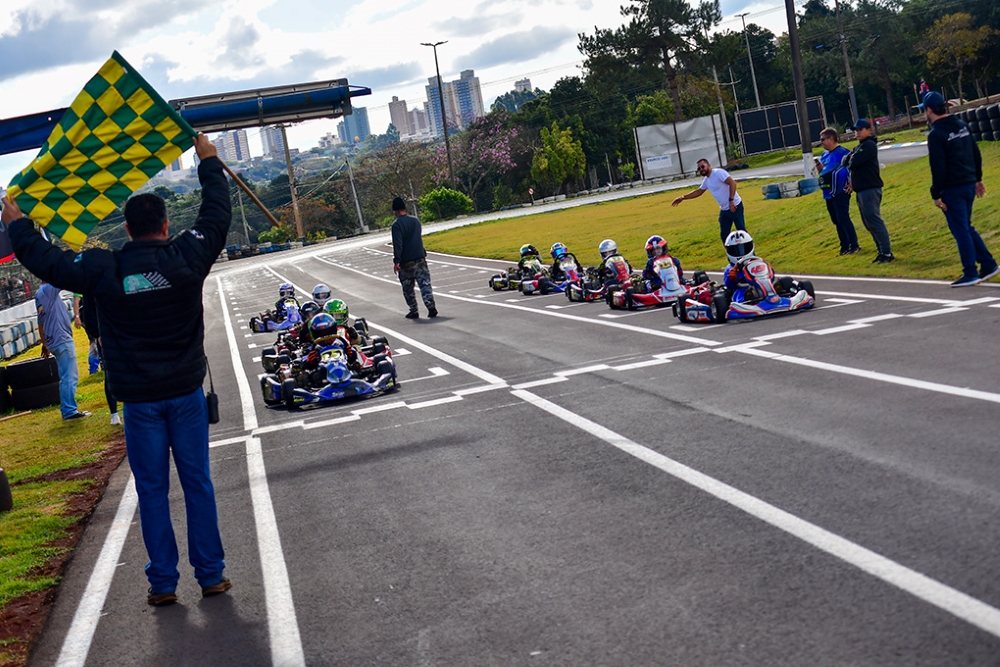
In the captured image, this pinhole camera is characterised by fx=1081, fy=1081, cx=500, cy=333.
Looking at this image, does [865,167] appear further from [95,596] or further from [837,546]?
[95,596]

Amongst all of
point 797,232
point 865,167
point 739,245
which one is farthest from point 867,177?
point 797,232

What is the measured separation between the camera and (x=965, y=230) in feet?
39.4

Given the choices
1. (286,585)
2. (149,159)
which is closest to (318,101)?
(149,159)

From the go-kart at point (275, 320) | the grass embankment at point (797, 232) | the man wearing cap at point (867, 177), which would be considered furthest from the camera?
the go-kart at point (275, 320)

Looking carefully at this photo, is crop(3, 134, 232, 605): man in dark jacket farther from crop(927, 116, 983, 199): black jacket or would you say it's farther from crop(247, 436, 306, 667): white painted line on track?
crop(927, 116, 983, 199): black jacket

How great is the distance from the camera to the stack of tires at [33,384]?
1552 centimetres

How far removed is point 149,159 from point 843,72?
91.2 m

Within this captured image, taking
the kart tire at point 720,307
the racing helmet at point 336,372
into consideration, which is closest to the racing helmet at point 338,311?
the racing helmet at point 336,372

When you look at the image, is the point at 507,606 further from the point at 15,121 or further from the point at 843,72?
the point at 843,72

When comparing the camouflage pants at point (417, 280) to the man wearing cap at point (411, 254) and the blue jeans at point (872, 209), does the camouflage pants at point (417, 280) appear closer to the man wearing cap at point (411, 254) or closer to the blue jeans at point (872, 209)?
the man wearing cap at point (411, 254)

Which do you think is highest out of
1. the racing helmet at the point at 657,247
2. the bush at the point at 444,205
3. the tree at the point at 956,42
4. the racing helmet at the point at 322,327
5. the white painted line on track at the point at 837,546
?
the tree at the point at 956,42

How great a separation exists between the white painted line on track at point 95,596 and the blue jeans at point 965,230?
9.12 metres

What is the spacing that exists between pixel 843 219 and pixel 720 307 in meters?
4.96

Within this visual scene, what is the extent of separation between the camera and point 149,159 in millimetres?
7219
